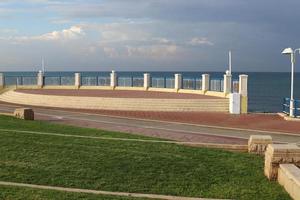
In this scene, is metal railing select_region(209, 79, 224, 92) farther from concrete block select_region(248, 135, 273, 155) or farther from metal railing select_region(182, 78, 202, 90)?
concrete block select_region(248, 135, 273, 155)

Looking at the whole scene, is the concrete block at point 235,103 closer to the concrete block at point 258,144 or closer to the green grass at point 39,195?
the concrete block at point 258,144

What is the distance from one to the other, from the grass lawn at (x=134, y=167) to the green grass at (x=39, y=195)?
0.16 meters

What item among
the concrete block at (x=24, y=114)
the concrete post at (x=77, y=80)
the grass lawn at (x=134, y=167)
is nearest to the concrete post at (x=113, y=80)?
the concrete post at (x=77, y=80)

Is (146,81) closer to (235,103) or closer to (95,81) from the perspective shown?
(95,81)

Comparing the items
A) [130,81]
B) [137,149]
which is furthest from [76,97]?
[137,149]

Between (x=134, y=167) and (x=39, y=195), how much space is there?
274 centimetres

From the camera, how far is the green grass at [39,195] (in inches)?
328

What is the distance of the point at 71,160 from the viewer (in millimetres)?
11086

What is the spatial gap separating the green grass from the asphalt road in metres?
8.47

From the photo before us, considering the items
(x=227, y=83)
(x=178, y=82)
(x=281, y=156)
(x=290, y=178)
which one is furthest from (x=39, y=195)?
(x=178, y=82)

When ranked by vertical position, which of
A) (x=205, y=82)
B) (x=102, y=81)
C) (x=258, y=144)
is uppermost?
(x=205, y=82)

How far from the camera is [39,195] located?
8461 millimetres

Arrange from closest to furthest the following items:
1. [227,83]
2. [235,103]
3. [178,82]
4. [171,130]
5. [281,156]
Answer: [281,156] < [171,130] < [235,103] < [227,83] < [178,82]

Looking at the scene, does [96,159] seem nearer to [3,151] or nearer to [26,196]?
[3,151]
